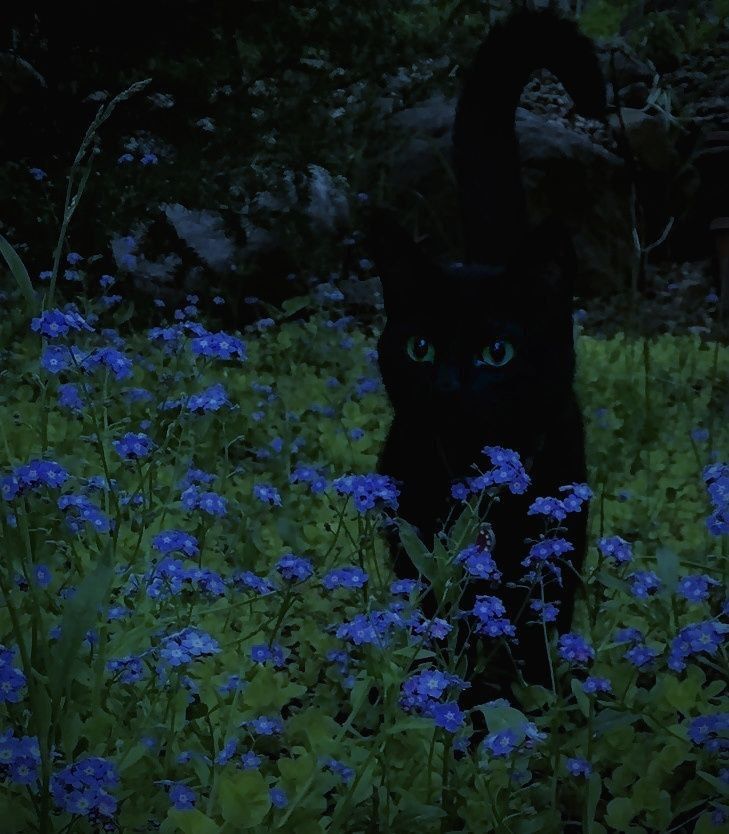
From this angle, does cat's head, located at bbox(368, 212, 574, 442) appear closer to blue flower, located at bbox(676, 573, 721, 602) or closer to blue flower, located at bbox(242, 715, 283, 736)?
blue flower, located at bbox(676, 573, 721, 602)

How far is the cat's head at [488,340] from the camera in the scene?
2.09m

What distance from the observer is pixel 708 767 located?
155 centimetres

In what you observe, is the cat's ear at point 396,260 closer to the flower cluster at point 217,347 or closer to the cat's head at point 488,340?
the cat's head at point 488,340

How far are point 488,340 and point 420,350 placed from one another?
166 millimetres

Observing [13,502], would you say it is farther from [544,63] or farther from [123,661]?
[544,63]

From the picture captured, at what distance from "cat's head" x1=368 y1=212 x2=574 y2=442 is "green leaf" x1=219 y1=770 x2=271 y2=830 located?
1065 millimetres

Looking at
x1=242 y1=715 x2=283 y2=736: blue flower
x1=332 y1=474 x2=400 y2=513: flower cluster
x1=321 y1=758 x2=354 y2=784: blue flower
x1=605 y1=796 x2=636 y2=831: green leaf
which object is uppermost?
x1=332 y1=474 x2=400 y2=513: flower cluster

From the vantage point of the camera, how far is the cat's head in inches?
82.4

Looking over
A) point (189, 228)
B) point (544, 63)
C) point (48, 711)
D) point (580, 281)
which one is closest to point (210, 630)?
point (48, 711)

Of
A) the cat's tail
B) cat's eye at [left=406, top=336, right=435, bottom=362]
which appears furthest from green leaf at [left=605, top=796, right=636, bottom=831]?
the cat's tail

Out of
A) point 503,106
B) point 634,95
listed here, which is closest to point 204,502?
point 503,106

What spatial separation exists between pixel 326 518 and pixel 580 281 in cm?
559

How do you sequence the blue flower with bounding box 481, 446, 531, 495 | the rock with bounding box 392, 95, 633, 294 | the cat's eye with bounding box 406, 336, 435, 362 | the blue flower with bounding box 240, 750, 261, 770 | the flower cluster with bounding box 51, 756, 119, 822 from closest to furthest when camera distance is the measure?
1. the flower cluster with bounding box 51, 756, 119, 822
2. the blue flower with bounding box 240, 750, 261, 770
3. the blue flower with bounding box 481, 446, 531, 495
4. the cat's eye with bounding box 406, 336, 435, 362
5. the rock with bounding box 392, 95, 633, 294

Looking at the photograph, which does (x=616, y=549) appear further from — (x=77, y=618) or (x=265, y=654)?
(x=77, y=618)
